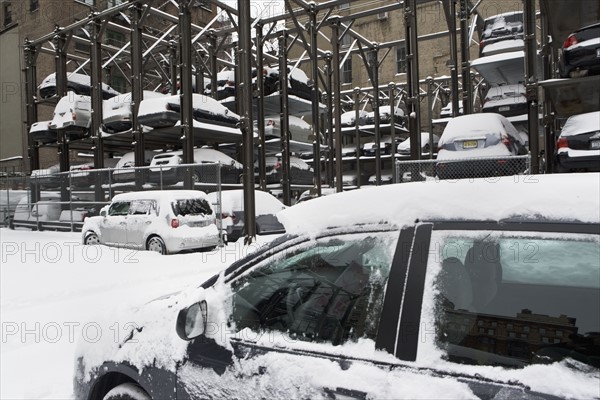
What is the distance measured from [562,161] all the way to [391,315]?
8.27 m

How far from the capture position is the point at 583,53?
9.05 metres

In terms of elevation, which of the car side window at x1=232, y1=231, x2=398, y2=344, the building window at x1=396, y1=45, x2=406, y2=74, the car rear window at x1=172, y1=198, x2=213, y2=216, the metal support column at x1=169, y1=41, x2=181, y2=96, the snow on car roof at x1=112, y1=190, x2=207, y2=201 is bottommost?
the car side window at x1=232, y1=231, x2=398, y2=344

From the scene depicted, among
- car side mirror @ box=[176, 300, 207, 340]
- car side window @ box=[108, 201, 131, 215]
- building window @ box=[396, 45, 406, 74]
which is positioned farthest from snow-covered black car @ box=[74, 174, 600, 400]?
building window @ box=[396, 45, 406, 74]

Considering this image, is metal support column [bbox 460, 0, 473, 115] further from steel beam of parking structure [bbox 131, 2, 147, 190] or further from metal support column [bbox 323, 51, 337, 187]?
steel beam of parking structure [bbox 131, 2, 147, 190]

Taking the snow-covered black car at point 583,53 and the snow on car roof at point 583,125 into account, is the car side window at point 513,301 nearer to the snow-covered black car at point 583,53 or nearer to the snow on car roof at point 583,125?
the snow on car roof at point 583,125

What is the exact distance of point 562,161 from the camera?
8.58m

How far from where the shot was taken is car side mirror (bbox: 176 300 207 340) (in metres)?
2.21

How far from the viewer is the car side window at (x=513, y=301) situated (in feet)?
5.04

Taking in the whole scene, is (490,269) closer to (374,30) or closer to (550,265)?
(550,265)

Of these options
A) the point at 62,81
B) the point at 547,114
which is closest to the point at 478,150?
the point at 547,114

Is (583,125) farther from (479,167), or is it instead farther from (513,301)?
(513,301)

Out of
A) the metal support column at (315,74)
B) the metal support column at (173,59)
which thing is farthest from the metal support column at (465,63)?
the metal support column at (173,59)

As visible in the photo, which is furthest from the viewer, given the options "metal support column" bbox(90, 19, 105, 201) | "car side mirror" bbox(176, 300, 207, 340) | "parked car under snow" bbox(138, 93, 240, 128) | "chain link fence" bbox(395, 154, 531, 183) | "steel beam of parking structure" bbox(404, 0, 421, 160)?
"metal support column" bbox(90, 19, 105, 201)

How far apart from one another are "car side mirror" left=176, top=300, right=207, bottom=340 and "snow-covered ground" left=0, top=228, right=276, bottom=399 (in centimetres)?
60
